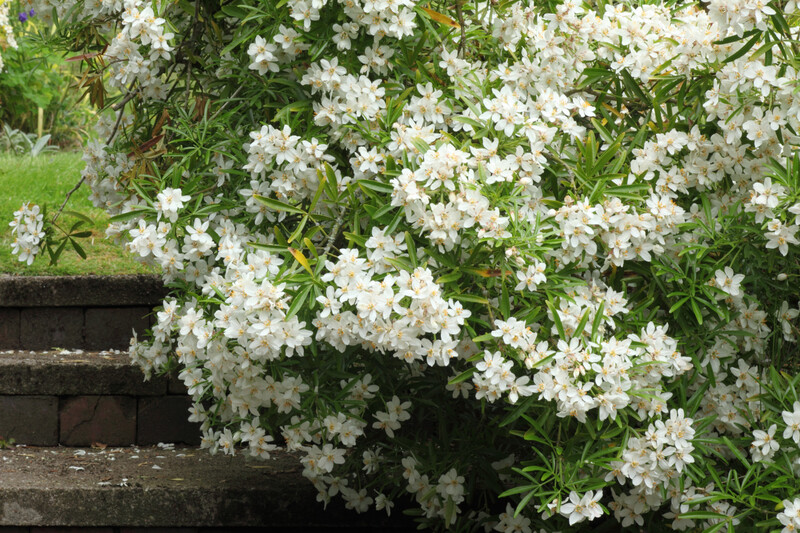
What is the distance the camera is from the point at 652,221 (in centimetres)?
173

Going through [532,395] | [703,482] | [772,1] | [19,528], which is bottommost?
[19,528]

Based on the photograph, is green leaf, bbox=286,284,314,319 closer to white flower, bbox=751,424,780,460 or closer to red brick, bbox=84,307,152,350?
white flower, bbox=751,424,780,460

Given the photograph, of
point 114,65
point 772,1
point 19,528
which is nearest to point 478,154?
point 772,1

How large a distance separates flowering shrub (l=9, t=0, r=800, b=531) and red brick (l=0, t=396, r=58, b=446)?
0.99m

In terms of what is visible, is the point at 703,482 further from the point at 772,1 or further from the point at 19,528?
the point at 19,528

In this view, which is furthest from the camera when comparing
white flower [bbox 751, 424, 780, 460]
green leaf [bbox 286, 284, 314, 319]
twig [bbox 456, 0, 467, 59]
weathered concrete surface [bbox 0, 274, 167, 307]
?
weathered concrete surface [bbox 0, 274, 167, 307]

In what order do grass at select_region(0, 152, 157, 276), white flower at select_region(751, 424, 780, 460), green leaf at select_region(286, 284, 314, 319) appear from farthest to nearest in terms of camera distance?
grass at select_region(0, 152, 157, 276) → white flower at select_region(751, 424, 780, 460) → green leaf at select_region(286, 284, 314, 319)

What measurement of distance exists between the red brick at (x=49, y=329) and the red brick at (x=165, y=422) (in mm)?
513

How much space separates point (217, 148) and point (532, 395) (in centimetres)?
94

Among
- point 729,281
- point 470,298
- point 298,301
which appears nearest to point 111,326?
point 298,301

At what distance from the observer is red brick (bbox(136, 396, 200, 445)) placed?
2840mm

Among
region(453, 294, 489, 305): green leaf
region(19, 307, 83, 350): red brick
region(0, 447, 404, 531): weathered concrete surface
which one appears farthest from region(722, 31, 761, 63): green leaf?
region(19, 307, 83, 350): red brick

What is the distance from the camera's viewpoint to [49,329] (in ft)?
10.4

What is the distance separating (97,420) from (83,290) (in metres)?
0.53
